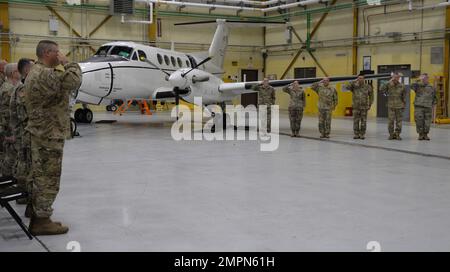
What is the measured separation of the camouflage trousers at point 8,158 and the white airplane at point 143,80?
25.8 feet

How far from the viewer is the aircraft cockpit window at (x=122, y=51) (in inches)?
585

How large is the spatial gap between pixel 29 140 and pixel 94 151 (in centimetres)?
594

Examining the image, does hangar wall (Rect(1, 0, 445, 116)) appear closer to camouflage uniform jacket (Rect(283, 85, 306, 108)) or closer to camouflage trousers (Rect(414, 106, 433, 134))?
camouflage trousers (Rect(414, 106, 433, 134))

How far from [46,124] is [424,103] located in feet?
35.8

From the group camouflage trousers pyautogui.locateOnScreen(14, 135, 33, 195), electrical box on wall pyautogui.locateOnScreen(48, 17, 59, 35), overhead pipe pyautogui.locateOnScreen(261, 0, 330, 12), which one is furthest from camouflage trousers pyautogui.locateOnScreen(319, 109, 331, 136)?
electrical box on wall pyautogui.locateOnScreen(48, 17, 59, 35)

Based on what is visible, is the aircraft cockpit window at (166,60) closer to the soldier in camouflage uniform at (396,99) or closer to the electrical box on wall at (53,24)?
the soldier in camouflage uniform at (396,99)

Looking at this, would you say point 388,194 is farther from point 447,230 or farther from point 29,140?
point 29,140

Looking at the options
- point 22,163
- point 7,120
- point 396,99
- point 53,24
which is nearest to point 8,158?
point 7,120

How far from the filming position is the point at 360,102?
13.2 m

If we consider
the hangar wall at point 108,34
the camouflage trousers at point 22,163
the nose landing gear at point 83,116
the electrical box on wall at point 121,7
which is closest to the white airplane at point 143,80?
the nose landing gear at point 83,116

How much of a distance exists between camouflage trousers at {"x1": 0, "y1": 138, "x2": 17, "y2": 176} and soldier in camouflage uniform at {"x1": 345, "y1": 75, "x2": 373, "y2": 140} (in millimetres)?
9753

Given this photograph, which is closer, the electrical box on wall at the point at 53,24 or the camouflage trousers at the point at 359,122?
the camouflage trousers at the point at 359,122

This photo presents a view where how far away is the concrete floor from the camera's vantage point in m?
4.53

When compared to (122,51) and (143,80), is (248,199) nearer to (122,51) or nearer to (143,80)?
(143,80)
